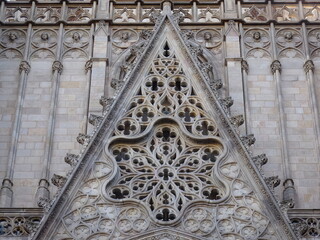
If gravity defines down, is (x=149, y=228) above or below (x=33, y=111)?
below

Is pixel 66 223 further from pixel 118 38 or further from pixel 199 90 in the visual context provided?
pixel 118 38

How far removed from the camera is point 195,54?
2348 cm

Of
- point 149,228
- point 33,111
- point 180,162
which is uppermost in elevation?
point 33,111

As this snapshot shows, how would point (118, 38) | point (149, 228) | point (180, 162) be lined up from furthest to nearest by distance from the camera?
point (118, 38) < point (180, 162) < point (149, 228)

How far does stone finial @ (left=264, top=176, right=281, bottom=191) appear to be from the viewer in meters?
20.6

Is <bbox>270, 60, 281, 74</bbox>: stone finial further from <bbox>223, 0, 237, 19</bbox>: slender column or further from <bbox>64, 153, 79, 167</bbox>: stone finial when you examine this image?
<bbox>64, 153, 79, 167</bbox>: stone finial

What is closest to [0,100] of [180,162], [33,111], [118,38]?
[33,111]

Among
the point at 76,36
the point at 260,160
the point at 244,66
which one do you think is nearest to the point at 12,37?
the point at 76,36

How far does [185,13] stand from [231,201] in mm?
6554

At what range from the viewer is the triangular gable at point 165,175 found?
20.1 m

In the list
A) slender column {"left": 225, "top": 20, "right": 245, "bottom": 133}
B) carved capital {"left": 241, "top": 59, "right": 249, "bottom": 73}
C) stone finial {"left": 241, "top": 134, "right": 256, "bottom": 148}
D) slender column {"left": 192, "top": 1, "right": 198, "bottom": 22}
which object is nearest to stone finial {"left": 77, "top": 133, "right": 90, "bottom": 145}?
stone finial {"left": 241, "top": 134, "right": 256, "bottom": 148}

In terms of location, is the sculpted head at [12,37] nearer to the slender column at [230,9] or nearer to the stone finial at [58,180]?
the slender column at [230,9]

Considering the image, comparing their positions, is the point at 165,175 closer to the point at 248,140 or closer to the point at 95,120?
the point at 248,140

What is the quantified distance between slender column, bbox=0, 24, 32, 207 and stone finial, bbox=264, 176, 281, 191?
5.12 meters
